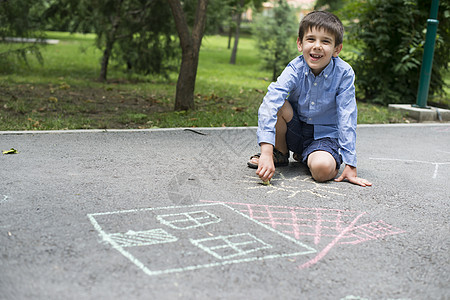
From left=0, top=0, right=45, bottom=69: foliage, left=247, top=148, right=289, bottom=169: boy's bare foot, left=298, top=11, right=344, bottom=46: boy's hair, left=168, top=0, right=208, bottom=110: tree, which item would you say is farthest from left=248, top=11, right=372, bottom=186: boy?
left=0, top=0, right=45, bottom=69: foliage

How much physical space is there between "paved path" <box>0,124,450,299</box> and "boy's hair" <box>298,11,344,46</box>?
3.74 feet

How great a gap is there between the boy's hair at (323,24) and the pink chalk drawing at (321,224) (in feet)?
4.61

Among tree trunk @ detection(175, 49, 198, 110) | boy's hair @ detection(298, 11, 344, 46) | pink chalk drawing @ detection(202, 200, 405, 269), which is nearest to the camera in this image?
pink chalk drawing @ detection(202, 200, 405, 269)

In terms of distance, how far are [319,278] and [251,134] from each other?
3.49m

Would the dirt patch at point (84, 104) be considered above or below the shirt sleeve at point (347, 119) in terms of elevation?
below

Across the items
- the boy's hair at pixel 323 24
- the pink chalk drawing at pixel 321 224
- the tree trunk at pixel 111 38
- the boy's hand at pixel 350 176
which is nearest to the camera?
the pink chalk drawing at pixel 321 224

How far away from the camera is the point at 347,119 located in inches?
151

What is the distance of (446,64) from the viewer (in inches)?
352

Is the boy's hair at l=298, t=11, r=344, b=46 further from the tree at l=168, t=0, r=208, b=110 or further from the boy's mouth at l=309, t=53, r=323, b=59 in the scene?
the tree at l=168, t=0, r=208, b=110

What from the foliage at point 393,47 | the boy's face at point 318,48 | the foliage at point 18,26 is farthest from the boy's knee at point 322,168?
the foliage at point 18,26

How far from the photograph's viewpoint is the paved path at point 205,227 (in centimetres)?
214

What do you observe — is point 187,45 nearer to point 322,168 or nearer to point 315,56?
Answer: point 315,56

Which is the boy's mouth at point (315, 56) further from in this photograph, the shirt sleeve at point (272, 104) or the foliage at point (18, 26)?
the foliage at point (18, 26)

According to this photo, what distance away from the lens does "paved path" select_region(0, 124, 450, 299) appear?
7.04ft
